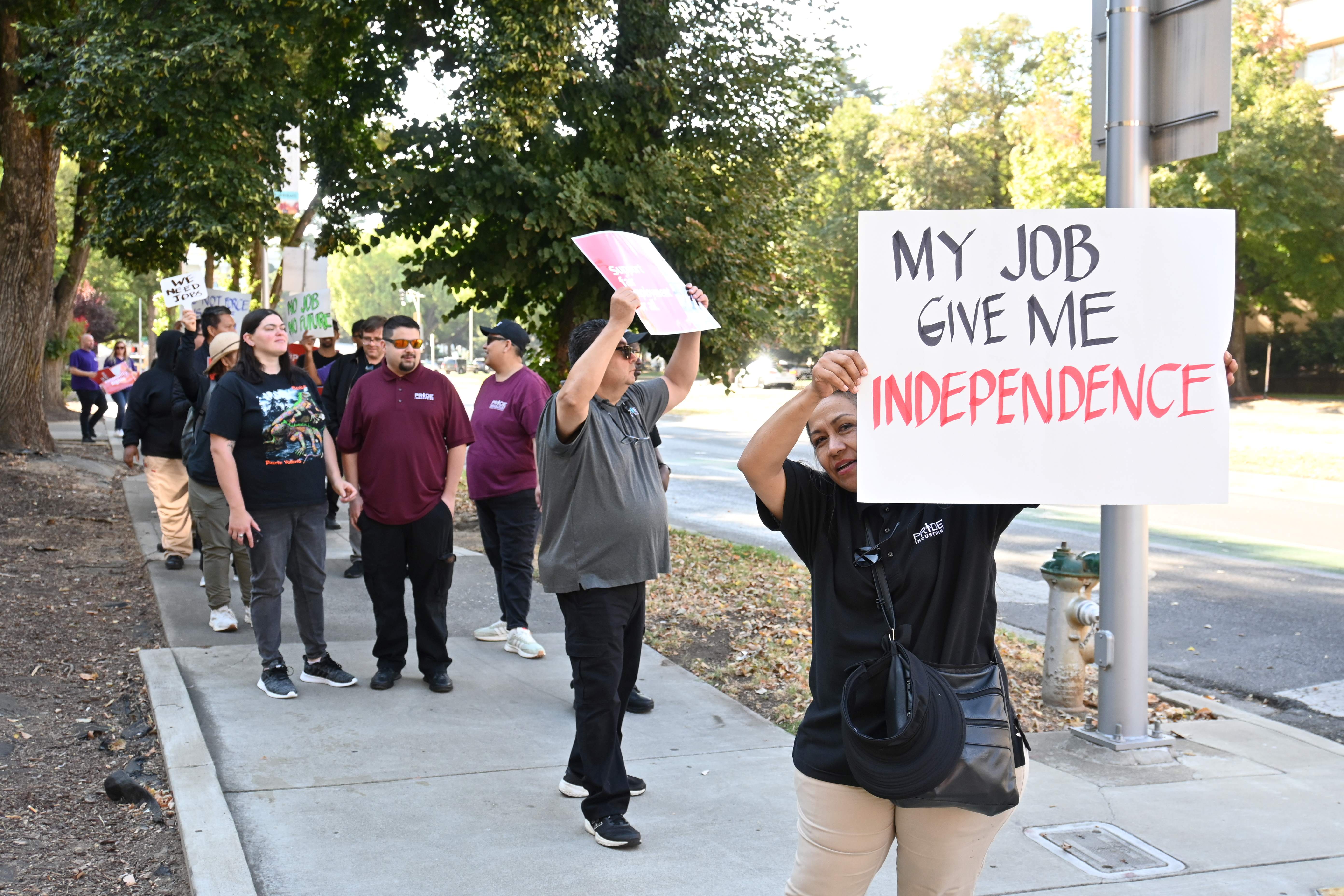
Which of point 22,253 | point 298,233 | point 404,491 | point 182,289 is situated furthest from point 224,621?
point 298,233

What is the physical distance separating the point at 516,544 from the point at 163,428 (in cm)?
345

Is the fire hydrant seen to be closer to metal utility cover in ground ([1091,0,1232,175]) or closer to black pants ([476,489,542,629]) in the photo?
metal utility cover in ground ([1091,0,1232,175])

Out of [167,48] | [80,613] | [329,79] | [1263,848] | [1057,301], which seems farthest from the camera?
[329,79]

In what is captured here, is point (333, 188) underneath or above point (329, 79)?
underneath

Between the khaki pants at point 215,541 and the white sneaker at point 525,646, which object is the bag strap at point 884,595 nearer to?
the white sneaker at point 525,646

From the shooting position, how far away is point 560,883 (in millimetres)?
3975

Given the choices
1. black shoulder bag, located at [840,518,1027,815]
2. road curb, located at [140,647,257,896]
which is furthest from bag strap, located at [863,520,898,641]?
road curb, located at [140,647,257,896]

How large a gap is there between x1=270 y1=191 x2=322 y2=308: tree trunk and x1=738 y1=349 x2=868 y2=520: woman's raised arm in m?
11.5

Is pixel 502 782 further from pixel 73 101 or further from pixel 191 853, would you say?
pixel 73 101

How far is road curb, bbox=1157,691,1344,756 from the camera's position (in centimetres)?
567

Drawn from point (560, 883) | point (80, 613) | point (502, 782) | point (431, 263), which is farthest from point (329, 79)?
point (560, 883)

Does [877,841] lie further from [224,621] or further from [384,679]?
[224,621]

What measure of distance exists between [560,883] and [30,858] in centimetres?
186

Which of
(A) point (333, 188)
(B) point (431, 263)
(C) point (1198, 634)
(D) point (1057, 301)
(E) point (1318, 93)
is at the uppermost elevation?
(E) point (1318, 93)
